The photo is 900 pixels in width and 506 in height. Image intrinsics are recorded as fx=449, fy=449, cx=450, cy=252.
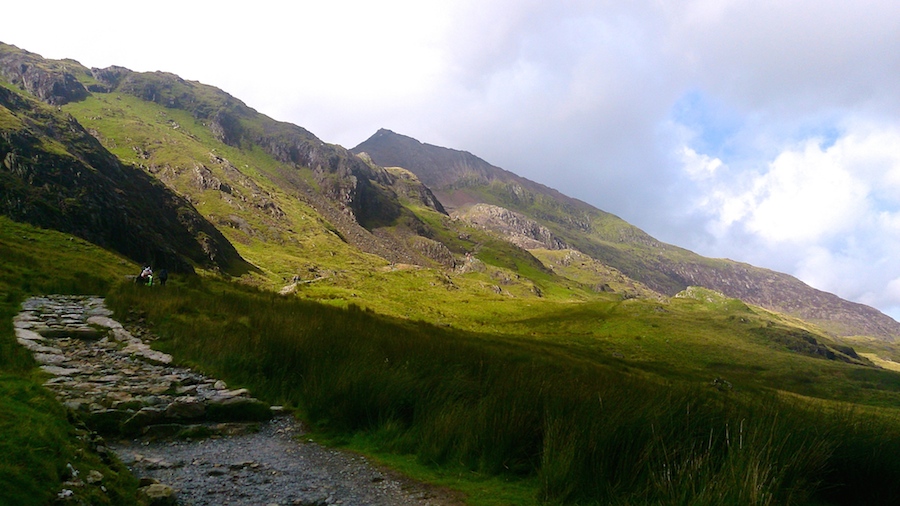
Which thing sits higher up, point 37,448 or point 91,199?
point 91,199

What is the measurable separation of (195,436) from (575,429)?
5072mm

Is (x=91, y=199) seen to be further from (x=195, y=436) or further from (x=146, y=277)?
(x=195, y=436)

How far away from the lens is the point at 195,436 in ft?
20.3

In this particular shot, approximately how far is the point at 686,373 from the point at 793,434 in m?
33.7

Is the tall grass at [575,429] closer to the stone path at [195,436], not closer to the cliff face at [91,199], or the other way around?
the stone path at [195,436]

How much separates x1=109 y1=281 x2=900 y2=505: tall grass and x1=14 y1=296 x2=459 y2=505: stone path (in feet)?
2.53

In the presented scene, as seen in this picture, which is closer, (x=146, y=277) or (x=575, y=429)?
(x=575, y=429)

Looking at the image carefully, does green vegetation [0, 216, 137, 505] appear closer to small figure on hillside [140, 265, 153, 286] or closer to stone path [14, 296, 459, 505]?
stone path [14, 296, 459, 505]

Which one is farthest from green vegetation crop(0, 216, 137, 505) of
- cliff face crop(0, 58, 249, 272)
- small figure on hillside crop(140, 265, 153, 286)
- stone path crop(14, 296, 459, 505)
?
cliff face crop(0, 58, 249, 272)

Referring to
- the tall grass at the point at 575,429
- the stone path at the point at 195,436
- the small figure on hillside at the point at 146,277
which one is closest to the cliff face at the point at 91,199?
the small figure on hillside at the point at 146,277

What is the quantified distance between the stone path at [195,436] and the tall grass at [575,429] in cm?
77

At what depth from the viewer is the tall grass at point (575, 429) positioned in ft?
→ 14.3

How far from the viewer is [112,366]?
7941mm

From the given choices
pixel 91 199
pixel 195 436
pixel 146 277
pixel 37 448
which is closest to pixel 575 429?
pixel 37 448
